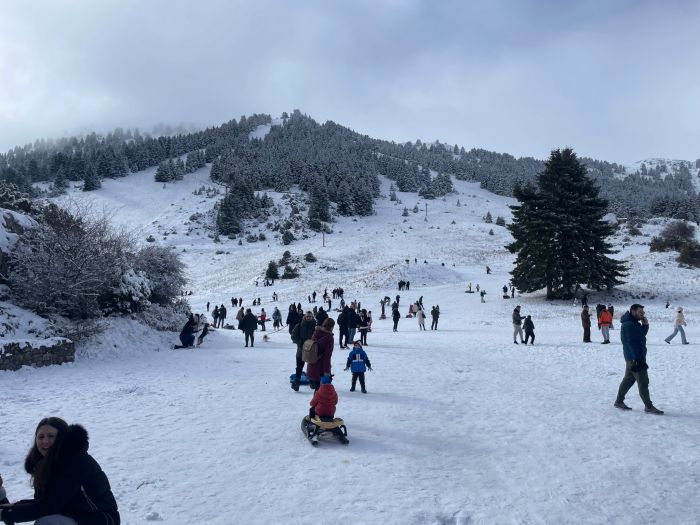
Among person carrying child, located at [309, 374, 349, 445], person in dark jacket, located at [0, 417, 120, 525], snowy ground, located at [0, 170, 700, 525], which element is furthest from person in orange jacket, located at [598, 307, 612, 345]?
person in dark jacket, located at [0, 417, 120, 525]

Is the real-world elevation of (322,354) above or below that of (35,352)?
above

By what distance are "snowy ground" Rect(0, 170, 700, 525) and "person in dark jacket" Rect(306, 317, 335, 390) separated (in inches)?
36.2

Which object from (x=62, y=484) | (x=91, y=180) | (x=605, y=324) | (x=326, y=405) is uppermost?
(x=91, y=180)

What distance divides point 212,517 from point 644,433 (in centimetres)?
656

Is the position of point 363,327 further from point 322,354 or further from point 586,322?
point 322,354

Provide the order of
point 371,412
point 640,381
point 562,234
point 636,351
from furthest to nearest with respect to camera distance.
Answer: point 562,234
point 371,412
point 640,381
point 636,351

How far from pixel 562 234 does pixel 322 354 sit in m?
32.5

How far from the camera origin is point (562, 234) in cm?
3534

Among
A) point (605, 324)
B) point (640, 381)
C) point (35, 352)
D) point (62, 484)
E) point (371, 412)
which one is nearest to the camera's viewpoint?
point (62, 484)

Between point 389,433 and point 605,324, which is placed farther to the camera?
point 605,324

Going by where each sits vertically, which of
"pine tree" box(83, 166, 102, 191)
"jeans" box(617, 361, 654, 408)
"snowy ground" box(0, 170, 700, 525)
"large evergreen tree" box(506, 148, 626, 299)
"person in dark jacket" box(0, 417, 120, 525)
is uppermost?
"pine tree" box(83, 166, 102, 191)

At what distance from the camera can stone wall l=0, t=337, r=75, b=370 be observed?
11430 mm

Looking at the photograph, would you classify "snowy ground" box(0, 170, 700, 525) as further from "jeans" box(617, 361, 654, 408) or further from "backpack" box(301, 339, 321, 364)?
"backpack" box(301, 339, 321, 364)

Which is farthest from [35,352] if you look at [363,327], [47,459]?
[363,327]
